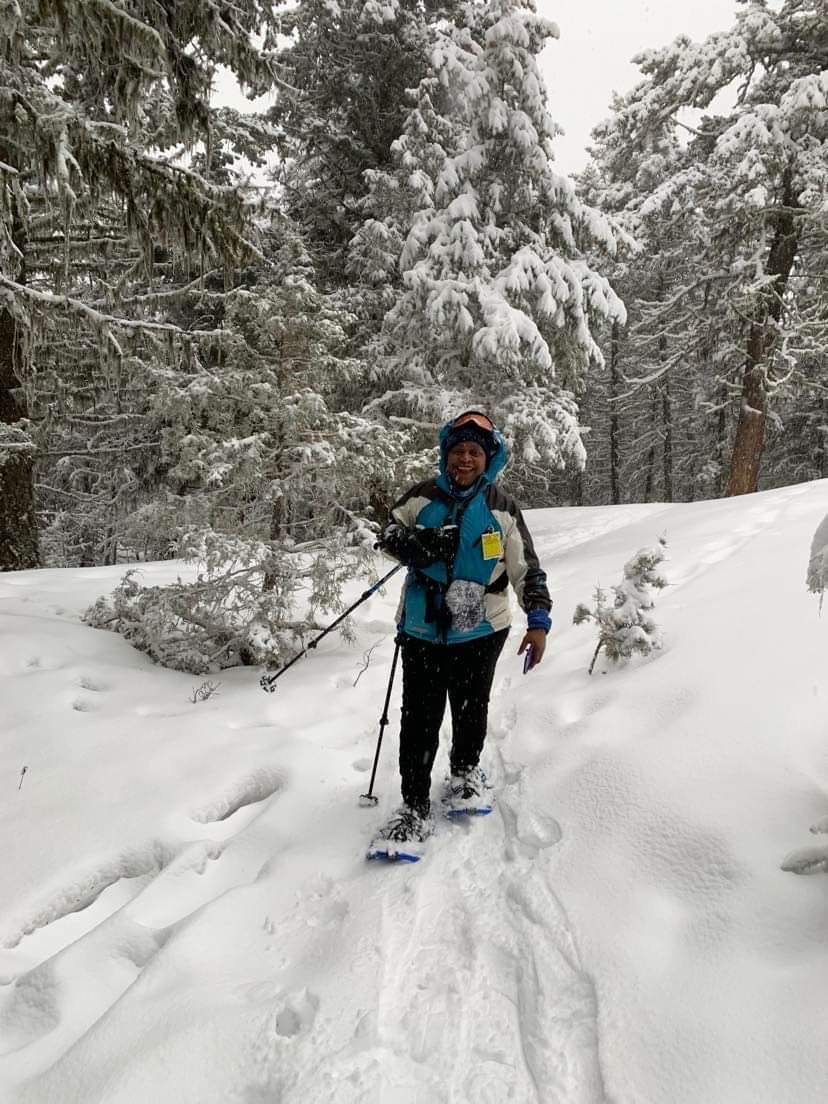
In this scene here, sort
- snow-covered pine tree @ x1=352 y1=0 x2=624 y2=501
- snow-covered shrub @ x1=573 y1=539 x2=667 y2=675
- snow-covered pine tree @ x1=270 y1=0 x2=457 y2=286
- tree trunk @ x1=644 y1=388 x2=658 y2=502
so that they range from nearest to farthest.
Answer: snow-covered shrub @ x1=573 y1=539 x2=667 y2=675 → snow-covered pine tree @ x1=352 y1=0 x2=624 y2=501 → snow-covered pine tree @ x1=270 y1=0 x2=457 y2=286 → tree trunk @ x1=644 y1=388 x2=658 y2=502

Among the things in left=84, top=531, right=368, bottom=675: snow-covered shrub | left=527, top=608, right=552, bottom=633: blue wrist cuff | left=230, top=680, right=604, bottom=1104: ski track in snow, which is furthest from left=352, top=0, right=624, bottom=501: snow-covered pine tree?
left=230, top=680, right=604, bottom=1104: ski track in snow

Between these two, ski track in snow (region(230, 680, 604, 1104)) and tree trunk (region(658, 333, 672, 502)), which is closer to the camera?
ski track in snow (region(230, 680, 604, 1104))

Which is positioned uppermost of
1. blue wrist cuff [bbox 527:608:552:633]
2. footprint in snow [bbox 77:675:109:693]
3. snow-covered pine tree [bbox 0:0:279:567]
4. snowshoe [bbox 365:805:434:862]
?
snow-covered pine tree [bbox 0:0:279:567]

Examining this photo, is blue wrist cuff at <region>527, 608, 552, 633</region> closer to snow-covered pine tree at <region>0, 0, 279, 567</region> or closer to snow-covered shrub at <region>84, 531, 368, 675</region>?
snow-covered shrub at <region>84, 531, 368, 675</region>

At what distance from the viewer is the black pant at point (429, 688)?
3383mm

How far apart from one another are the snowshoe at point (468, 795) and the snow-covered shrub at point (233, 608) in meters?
2.63

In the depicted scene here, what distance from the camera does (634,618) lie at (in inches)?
196

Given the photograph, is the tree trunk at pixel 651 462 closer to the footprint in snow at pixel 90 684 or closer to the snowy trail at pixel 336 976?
the footprint in snow at pixel 90 684

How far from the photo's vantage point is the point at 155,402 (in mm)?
5672

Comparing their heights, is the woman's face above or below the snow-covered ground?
above

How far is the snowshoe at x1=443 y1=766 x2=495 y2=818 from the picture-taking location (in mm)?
3465

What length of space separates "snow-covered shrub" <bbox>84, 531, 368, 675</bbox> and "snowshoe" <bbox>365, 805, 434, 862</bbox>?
9.11 ft

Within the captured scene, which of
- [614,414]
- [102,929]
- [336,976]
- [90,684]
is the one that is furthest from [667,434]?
[102,929]

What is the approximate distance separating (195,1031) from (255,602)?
4.01 m
